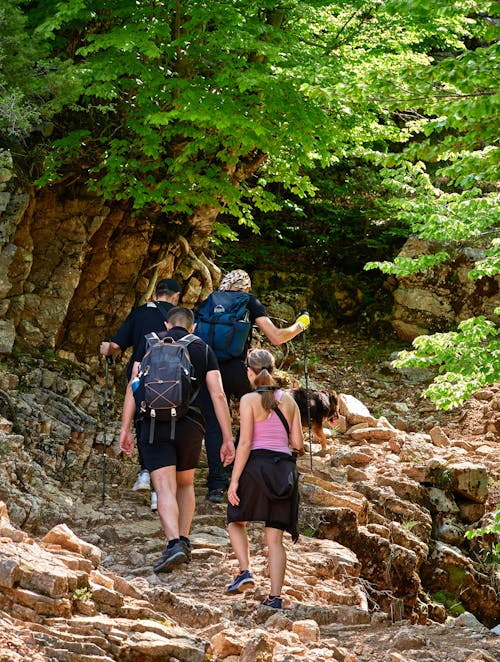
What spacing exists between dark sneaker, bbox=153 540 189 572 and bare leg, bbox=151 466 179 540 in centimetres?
9

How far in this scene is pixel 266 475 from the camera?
5.86 metres

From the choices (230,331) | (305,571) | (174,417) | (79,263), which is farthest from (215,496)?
(79,263)

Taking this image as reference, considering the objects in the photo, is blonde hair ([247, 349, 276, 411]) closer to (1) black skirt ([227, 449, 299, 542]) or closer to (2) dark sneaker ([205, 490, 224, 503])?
(1) black skirt ([227, 449, 299, 542])

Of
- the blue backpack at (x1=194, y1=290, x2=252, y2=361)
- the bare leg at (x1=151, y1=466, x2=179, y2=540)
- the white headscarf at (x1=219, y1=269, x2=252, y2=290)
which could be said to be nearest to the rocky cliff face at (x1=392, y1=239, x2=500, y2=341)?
the white headscarf at (x1=219, y1=269, x2=252, y2=290)

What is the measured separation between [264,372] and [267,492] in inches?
33.7

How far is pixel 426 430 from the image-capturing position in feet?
50.4

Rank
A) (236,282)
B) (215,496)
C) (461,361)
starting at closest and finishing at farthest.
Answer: (236,282) < (215,496) < (461,361)

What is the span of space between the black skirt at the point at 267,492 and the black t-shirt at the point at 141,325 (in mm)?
2091

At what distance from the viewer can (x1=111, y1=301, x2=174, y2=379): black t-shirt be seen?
7.60m

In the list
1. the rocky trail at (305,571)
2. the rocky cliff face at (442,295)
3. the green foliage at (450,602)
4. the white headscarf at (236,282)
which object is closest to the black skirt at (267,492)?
the rocky trail at (305,571)

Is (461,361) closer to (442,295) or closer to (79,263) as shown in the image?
(79,263)

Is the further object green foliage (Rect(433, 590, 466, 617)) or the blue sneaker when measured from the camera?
green foliage (Rect(433, 590, 466, 617))

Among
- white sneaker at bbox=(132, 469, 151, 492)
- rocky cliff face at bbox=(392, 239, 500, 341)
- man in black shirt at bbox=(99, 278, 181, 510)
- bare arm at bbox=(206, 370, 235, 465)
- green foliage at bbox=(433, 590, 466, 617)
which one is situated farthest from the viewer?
rocky cliff face at bbox=(392, 239, 500, 341)

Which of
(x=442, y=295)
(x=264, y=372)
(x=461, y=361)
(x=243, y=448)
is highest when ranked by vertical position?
(x=442, y=295)
